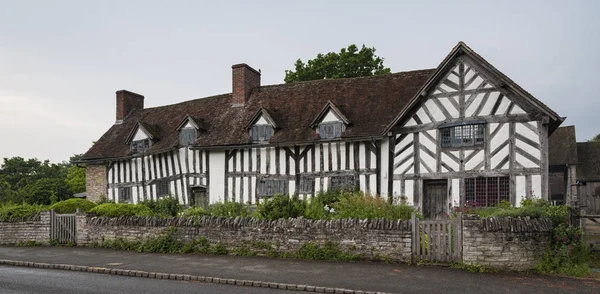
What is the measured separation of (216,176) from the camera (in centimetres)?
2292

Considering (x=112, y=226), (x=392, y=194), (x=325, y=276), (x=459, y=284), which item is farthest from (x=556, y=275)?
(x=112, y=226)

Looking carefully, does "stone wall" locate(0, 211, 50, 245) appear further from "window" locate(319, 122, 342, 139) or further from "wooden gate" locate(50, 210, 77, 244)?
"window" locate(319, 122, 342, 139)

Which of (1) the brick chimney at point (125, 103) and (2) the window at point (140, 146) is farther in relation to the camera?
(1) the brick chimney at point (125, 103)

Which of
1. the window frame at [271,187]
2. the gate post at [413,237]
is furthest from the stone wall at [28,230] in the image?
the gate post at [413,237]

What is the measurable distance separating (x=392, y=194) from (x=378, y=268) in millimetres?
8282

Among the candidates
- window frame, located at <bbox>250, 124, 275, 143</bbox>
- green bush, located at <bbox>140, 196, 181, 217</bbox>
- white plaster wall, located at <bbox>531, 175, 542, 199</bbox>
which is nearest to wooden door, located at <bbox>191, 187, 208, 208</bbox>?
green bush, located at <bbox>140, 196, 181, 217</bbox>

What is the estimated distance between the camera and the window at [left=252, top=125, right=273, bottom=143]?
71.8ft

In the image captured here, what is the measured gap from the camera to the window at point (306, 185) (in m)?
20.6

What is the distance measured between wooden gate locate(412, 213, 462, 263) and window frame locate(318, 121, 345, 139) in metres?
9.23

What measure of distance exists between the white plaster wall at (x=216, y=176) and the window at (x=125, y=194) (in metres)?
6.43

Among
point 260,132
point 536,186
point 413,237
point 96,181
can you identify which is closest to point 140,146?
point 96,181

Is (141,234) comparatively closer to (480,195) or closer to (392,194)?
(392,194)

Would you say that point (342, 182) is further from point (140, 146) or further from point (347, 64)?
point (347, 64)

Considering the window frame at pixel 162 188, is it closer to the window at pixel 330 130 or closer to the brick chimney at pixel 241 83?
the brick chimney at pixel 241 83
